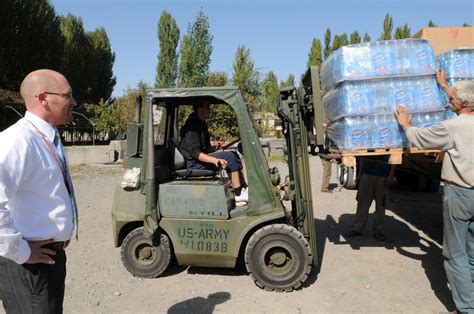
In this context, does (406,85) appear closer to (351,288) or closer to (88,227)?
(351,288)

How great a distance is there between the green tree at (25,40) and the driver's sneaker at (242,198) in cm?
2323

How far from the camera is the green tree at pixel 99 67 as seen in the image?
3763 centimetres

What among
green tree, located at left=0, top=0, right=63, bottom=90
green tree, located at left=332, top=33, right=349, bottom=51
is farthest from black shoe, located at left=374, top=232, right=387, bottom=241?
green tree, located at left=332, top=33, right=349, bottom=51

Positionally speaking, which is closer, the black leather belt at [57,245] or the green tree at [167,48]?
the black leather belt at [57,245]

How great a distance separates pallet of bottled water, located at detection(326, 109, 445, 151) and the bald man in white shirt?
8.94 ft

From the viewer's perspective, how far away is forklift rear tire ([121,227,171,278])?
4762 millimetres

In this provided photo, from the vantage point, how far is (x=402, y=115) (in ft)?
12.9

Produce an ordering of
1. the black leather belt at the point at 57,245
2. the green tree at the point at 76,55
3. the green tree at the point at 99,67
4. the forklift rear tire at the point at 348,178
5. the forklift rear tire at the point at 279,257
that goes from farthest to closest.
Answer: the green tree at the point at 99,67 < the green tree at the point at 76,55 < the forklift rear tire at the point at 348,178 < the forklift rear tire at the point at 279,257 < the black leather belt at the point at 57,245

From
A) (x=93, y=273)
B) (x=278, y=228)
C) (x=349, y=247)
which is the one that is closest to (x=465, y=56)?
(x=278, y=228)

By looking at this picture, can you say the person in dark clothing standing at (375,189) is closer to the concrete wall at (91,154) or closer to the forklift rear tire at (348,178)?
the forklift rear tire at (348,178)

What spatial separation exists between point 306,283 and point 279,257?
21.1 inches

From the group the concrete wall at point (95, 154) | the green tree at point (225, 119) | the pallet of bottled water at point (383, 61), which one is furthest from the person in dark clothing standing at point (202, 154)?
the concrete wall at point (95, 154)

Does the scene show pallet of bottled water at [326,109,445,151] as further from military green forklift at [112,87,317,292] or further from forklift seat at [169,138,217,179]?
forklift seat at [169,138,217,179]

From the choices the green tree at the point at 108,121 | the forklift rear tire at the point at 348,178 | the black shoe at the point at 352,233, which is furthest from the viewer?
the green tree at the point at 108,121
